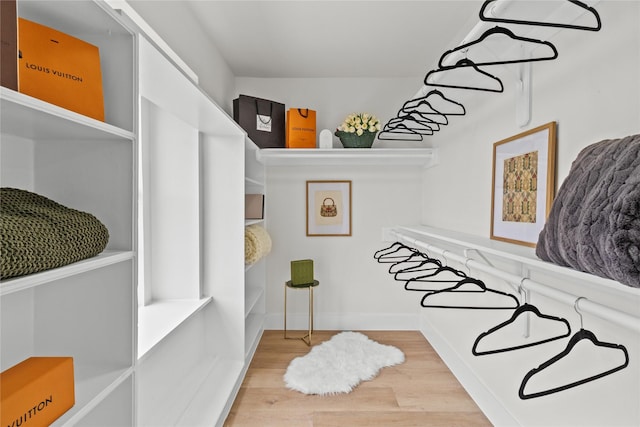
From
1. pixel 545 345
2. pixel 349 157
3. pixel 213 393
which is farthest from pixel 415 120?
pixel 213 393

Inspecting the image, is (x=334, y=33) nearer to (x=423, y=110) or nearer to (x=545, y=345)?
(x=423, y=110)

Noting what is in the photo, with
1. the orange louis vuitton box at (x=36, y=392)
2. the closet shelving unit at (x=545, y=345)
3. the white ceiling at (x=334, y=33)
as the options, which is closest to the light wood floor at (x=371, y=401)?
the closet shelving unit at (x=545, y=345)

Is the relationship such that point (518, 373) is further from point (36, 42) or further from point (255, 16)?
point (255, 16)

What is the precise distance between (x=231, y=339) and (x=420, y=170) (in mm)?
2128

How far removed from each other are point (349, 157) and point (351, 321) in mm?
1474

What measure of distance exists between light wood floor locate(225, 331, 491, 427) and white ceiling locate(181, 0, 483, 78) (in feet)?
7.42

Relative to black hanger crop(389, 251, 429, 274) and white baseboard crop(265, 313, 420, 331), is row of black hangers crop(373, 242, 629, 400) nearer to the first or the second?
black hanger crop(389, 251, 429, 274)

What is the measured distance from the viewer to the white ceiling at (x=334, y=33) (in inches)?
84.3

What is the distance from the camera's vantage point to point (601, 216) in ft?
2.35

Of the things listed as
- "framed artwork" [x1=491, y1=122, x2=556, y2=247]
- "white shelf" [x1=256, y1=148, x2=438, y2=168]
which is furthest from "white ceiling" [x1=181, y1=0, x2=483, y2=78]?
"framed artwork" [x1=491, y1=122, x2=556, y2=247]

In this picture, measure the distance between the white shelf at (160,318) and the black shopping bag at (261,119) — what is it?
4.42ft

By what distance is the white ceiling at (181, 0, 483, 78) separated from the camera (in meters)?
2.14

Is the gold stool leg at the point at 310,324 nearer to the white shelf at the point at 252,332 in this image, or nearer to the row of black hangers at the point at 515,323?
the white shelf at the point at 252,332

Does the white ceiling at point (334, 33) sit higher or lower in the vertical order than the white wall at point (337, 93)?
higher
